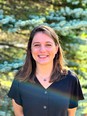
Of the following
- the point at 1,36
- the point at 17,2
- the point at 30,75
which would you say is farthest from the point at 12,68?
the point at 30,75

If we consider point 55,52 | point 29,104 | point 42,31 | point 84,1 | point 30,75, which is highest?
point 84,1

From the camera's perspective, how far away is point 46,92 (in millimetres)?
2770

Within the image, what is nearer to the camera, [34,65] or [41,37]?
[41,37]

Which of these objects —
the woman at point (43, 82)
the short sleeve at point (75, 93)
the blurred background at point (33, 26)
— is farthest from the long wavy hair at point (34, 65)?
the blurred background at point (33, 26)

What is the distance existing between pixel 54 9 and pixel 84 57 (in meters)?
0.88

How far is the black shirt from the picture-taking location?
109 inches

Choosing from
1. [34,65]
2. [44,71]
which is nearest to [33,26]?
[34,65]

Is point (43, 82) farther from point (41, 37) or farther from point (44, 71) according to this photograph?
point (41, 37)

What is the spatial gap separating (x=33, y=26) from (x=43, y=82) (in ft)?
6.62

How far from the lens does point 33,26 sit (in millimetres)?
4723

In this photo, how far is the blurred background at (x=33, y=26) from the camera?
15.7 feet

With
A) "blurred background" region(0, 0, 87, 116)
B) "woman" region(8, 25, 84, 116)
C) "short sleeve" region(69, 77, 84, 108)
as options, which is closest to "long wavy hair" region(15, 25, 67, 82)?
"woman" region(8, 25, 84, 116)

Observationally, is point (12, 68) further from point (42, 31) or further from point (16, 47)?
point (42, 31)

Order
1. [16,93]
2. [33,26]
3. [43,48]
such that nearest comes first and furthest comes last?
[43,48] → [16,93] → [33,26]
